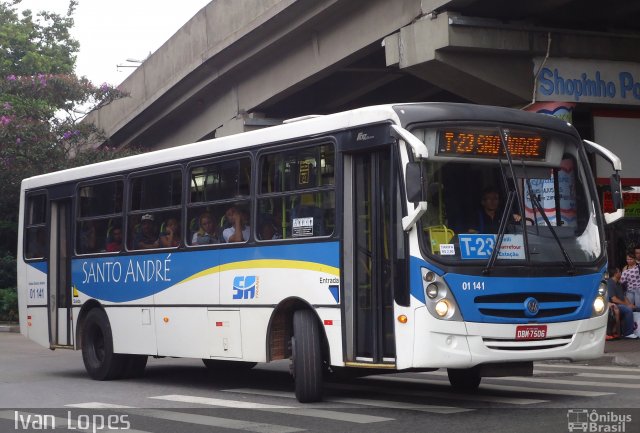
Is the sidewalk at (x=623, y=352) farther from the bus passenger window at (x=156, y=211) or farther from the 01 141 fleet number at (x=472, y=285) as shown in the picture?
the bus passenger window at (x=156, y=211)

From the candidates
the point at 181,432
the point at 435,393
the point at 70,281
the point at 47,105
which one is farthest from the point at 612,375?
the point at 47,105

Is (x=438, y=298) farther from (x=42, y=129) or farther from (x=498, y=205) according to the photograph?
(x=42, y=129)

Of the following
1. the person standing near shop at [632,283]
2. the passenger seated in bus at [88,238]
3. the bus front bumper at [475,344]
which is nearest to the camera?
the bus front bumper at [475,344]

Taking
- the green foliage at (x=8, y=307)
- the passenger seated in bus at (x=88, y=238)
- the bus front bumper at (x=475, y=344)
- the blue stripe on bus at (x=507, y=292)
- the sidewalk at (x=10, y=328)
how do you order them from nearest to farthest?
the bus front bumper at (x=475, y=344) < the blue stripe on bus at (x=507, y=292) < the passenger seated in bus at (x=88, y=238) < the sidewalk at (x=10, y=328) < the green foliage at (x=8, y=307)

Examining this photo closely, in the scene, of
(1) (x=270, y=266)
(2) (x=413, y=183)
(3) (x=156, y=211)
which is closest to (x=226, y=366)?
(3) (x=156, y=211)

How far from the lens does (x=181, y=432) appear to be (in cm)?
1007

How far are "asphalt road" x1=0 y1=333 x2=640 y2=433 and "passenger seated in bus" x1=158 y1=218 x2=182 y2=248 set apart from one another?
1.85 metres

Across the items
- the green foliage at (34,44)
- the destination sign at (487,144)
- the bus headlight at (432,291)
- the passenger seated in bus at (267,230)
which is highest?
the green foliage at (34,44)

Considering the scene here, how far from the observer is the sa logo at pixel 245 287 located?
41.8 ft

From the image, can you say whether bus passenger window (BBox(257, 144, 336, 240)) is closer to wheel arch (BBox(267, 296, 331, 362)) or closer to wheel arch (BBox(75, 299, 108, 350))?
wheel arch (BBox(267, 296, 331, 362))

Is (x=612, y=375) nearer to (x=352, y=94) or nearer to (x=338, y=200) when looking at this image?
(x=338, y=200)

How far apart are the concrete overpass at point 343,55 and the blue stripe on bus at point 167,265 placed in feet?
24.6

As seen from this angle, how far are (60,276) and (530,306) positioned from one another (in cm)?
842

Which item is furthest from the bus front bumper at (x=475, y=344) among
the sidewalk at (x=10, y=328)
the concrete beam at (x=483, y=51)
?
the sidewalk at (x=10, y=328)
